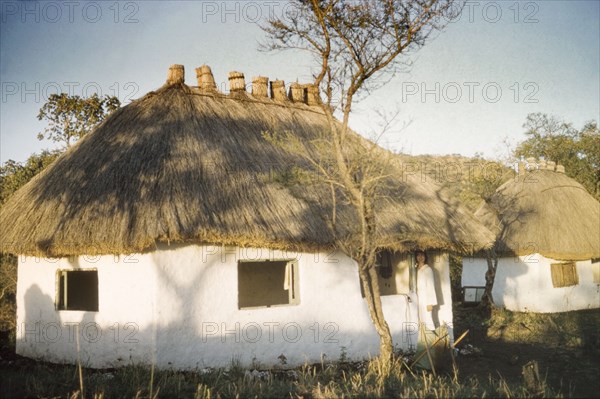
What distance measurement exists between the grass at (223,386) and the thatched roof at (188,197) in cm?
179

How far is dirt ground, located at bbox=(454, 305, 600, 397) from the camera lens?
7.93 m

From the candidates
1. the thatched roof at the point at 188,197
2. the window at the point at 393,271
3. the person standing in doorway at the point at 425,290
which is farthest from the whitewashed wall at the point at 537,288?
the person standing in doorway at the point at 425,290

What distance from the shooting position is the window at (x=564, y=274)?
1598 cm

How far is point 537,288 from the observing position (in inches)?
628

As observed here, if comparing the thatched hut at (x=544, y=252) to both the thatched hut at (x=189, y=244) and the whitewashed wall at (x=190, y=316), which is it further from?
the whitewashed wall at (x=190, y=316)

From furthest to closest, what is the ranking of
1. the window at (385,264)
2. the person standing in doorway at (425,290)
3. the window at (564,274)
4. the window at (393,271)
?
the window at (564,274)
the window at (385,264)
the window at (393,271)
the person standing in doorway at (425,290)

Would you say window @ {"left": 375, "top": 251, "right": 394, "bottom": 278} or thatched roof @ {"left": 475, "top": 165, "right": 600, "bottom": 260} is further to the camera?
thatched roof @ {"left": 475, "top": 165, "right": 600, "bottom": 260}

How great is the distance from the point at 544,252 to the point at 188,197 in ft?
38.2

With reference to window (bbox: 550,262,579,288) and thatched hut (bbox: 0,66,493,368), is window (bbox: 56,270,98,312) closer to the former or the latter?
thatched hut (bbox: 0,66,493,368)

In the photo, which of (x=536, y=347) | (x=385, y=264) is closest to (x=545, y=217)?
(x=536, y=347)

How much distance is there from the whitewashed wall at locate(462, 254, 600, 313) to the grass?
9.12 metres

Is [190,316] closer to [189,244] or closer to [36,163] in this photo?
[189,244]

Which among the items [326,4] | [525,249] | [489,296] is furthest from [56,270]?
[525,249]

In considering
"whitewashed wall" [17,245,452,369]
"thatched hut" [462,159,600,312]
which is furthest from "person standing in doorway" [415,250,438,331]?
"thatched hut" [462,159,600,312]
